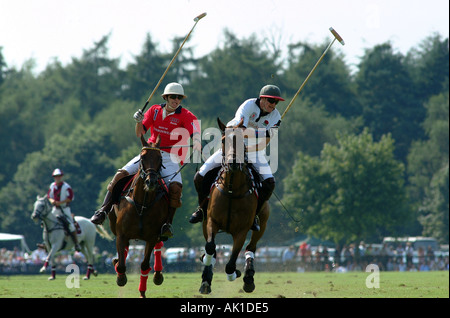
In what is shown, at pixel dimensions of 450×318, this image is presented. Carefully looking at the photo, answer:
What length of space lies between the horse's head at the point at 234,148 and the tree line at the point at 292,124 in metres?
38.6

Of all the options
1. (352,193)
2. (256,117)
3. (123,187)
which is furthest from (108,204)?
(352,193)

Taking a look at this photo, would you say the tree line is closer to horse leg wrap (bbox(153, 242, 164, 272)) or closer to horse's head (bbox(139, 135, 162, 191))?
horse leg wrap (bbox(153, 242, 164, 272))

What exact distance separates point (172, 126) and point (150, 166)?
5.54ft

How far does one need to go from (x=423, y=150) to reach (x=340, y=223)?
2691 centimetres

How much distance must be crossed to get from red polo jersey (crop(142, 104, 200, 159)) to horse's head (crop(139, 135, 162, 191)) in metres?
1.12

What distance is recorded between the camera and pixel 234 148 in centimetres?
1295

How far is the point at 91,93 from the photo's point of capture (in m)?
89.7

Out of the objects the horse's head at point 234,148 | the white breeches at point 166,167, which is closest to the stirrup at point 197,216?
the white breeches at point 166,167

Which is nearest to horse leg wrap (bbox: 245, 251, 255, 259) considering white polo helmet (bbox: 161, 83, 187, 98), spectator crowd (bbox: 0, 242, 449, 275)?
white polo helmet (bbox: 161, 83, 187, 98)

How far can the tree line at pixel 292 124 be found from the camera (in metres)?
53.7

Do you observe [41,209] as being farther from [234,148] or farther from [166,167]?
[234,148]

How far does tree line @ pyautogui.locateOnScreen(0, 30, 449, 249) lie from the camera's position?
53719mm

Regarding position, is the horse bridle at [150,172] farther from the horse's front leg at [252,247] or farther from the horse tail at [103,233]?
the horse tail at [103,233]
